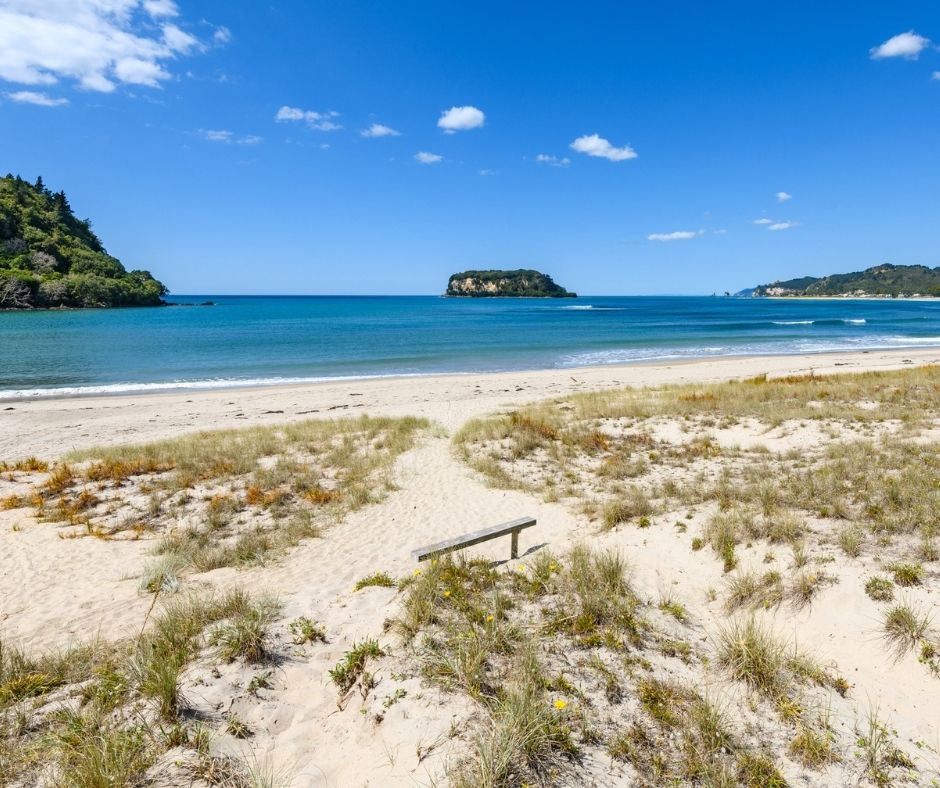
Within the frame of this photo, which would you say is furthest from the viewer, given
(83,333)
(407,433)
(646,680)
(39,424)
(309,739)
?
(83,333)

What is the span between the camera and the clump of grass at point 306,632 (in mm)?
4906

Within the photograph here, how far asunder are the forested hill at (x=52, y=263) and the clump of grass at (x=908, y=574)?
120805mm

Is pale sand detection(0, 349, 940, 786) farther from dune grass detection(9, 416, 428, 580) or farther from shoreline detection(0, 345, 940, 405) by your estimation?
shoreline detection(0, 345, 940, 405)

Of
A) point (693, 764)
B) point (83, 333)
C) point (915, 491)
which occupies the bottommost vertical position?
point (693, 764)

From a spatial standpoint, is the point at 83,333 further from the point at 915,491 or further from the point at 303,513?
the point at 915,491

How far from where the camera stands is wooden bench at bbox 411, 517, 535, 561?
20.2 feet

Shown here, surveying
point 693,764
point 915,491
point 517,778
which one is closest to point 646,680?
point 693,764

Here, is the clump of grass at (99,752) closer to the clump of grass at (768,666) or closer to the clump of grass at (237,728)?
the clump of grass at (237,728)

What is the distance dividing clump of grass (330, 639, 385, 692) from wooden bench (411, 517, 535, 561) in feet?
5.05

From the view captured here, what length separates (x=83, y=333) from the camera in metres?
51.2

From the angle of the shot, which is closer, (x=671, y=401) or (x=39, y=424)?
(x=671, y=401)

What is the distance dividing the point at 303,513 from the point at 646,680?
6.73 meters

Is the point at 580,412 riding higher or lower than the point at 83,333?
lower

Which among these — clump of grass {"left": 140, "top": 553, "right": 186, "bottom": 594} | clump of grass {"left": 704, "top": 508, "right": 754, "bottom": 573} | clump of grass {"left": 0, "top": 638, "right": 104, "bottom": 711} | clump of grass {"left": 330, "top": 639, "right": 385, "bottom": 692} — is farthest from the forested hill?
clump of grass {"left": 704, "top": 508, "right": 754, "bottom": 573}
